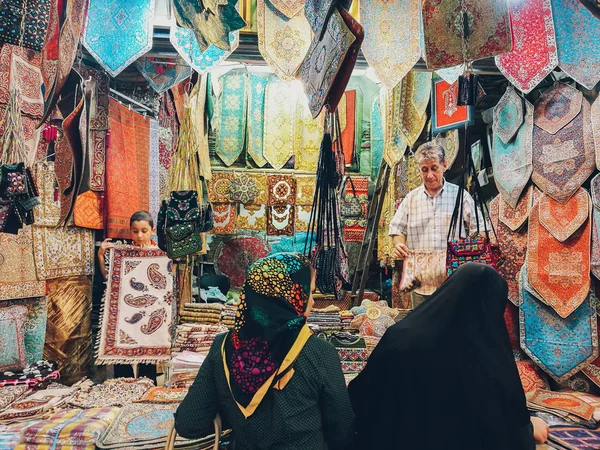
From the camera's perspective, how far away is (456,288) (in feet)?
5.06

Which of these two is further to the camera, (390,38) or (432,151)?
(432,151)

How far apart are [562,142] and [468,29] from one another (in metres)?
1.49

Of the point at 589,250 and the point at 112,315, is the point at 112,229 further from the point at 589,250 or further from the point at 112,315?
the point at 589,250

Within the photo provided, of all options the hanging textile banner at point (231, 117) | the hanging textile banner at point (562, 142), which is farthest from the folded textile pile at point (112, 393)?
the hanging textile banner at point (231, 117)

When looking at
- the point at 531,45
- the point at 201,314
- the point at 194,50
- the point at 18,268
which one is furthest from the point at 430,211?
the point at 18,268

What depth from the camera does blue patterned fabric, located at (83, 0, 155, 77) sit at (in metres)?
2.78

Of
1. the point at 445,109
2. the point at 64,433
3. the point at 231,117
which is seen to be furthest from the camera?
the point at 231,117

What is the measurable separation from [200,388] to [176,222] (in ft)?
5.18

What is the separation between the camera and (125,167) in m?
3.84

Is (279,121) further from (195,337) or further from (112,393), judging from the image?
(112,393)

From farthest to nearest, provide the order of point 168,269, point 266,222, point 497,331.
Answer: point 266,222
point 168,269
point 497,331

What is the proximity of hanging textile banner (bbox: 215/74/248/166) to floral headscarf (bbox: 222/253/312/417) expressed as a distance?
469 centimetres

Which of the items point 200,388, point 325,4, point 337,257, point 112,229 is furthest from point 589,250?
point 112,229

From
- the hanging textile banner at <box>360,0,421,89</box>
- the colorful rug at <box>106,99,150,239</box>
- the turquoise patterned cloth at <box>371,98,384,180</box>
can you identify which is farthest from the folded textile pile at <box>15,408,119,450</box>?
the turquoise patterned cloth at <box>371,98,384,180</box>
